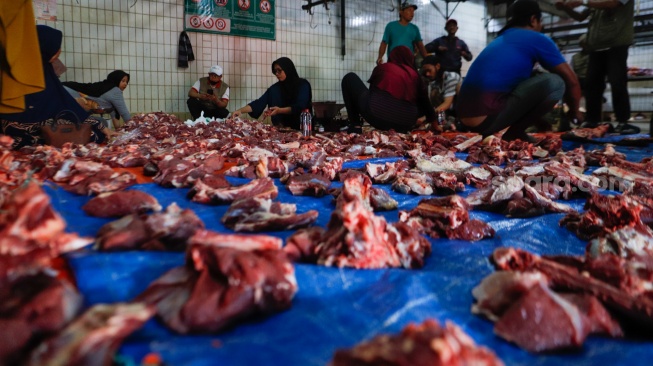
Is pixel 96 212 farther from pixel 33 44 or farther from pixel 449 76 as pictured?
pixel 449 76

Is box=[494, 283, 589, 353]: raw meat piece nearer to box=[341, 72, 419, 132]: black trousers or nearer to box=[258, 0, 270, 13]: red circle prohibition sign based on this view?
box=[341, 72, 419, 132]: black trousers

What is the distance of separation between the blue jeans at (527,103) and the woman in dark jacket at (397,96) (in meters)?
1.35

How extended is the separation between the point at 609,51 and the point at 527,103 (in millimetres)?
2583

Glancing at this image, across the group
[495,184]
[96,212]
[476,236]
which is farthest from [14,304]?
[495,184]

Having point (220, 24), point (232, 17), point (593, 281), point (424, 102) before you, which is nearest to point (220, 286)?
point (593, 281)

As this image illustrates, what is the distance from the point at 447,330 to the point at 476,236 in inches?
38.2

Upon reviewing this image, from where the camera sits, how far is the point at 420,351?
2.25 ft

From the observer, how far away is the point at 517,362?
33.6 inches

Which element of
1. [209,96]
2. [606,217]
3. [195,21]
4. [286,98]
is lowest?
[606,217]

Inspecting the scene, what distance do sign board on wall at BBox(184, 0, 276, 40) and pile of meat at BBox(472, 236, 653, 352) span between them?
829cm

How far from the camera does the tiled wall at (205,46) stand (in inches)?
286

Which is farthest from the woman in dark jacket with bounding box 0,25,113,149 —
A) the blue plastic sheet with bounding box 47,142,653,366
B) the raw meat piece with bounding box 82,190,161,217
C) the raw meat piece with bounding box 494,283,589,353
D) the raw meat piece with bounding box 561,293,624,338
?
the raw meat piece with bounding box 561,293,624,338

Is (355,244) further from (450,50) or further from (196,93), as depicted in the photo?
(450,50)

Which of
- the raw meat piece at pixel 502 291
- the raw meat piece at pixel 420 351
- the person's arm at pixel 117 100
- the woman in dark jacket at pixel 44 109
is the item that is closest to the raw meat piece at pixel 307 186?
→ the raw meat piece at pixel 502 291
